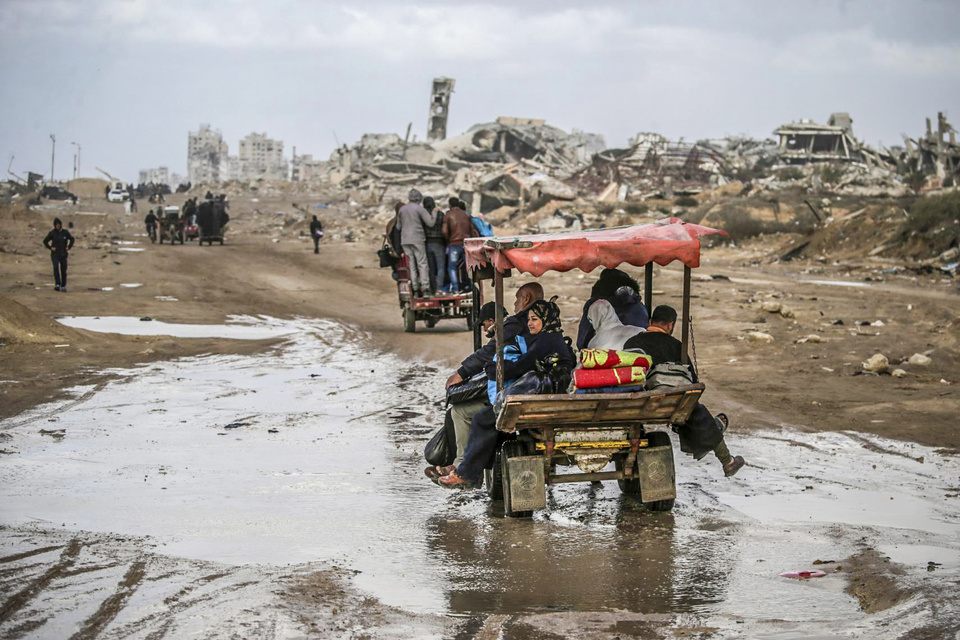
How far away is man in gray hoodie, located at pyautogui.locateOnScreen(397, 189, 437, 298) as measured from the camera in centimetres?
1694

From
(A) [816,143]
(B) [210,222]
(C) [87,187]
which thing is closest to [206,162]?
(C) [87,187]

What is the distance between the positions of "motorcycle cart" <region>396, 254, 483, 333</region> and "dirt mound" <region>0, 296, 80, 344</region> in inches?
205

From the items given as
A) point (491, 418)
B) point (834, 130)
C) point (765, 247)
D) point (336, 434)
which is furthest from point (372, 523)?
point (834, 130)

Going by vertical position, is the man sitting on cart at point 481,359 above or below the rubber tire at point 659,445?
above

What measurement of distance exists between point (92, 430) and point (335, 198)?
55.2 m

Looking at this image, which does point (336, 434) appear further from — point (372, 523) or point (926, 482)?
point (926, 482)

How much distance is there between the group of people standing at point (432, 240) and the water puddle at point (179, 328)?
2691mm

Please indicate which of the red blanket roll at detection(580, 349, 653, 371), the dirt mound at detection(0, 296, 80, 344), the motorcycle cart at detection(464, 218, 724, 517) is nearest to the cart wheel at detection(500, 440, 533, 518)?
the motorcycle cart at detection(464, 218, 724, 517)

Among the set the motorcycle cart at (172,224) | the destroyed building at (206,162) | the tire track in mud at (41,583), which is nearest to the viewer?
the tire track in mud at (41,583)

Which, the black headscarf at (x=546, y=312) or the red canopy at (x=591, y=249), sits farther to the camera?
the black headscarf at (x=546, y=312)

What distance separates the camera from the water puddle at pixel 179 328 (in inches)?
697

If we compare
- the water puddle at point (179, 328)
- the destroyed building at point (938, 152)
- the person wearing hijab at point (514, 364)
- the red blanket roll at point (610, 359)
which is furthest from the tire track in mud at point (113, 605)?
the destroyed building at point (938, 152)

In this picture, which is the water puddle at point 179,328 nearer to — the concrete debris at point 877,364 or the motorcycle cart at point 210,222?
the concrete debris at point 877,364

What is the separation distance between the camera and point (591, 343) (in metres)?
7.63
